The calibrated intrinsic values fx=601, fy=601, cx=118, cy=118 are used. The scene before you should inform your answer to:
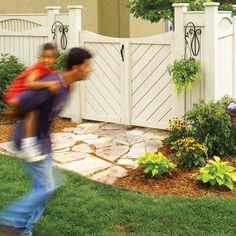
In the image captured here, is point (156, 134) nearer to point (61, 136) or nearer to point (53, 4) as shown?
point (61, 136)

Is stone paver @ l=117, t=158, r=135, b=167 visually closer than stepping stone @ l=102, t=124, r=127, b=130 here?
Yes

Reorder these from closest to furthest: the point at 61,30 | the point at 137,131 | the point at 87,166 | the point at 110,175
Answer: the point at 110,175
the point at 87,166
the point at 137,131
the point at 61,30

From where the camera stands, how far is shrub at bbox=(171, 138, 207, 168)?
7.00m

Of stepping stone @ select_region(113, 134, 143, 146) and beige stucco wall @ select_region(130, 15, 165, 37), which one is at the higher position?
beige stucco wall @ select_region(130, 15, 165, 37)

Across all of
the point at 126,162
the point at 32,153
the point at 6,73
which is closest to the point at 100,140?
the point at 126,162

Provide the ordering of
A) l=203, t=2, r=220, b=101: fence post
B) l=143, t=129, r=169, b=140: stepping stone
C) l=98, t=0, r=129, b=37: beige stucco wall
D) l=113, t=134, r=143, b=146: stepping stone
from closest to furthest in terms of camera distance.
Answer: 1. l=203, t=2, r=220, b=101: fence post
2. l=113, t=134, r=143, b=146: stepping stone
3. l=143, t=129, r=169, b=140: stepping stone
4. l=98, t=0, r=129, b=37: beige stucco wall

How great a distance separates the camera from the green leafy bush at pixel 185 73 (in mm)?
8055

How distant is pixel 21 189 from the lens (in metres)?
6.23

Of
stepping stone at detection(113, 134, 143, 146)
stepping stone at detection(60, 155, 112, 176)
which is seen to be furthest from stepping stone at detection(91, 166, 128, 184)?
stepping stone at detection(113, 134, 143, 146)

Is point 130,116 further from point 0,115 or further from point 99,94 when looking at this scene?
point 0,115

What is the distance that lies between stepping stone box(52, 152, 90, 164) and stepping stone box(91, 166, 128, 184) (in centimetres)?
66

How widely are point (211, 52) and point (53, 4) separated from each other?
21.3 feet

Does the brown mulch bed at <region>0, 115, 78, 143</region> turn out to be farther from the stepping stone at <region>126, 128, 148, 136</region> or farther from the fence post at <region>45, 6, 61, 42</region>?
the fence post at <region>45, 6, 61, 42</region>

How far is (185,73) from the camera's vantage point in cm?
803
